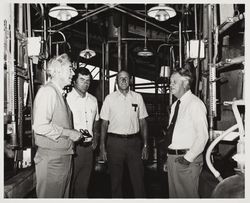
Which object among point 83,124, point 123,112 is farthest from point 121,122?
point 83,124

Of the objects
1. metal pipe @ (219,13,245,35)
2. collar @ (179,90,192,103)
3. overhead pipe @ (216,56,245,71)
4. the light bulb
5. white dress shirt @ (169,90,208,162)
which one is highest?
the light bulb

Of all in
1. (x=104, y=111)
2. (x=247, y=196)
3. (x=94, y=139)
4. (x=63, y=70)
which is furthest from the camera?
(x=104, y=111)

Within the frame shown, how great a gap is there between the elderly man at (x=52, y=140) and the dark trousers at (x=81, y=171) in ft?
2.42

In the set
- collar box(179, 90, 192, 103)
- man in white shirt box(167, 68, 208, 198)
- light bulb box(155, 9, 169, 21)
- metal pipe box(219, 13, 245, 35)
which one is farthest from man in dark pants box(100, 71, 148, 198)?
metal pipe box(219, 13, 245, 35)

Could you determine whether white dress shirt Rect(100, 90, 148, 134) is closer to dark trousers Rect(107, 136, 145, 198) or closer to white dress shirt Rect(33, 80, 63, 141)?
dark trousers Rect(107, 136, 145, 198)

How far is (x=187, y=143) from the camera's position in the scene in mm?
2092

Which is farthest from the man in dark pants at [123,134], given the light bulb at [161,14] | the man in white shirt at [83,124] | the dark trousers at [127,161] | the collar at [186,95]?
the collar at [186,95]

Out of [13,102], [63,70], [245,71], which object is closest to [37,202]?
[13,102]

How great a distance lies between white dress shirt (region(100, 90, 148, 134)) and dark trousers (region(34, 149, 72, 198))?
1108 mm

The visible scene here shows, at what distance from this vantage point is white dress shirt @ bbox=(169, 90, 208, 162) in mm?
2016

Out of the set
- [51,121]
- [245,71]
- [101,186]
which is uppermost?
[245,71]

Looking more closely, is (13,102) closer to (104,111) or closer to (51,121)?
(51,121)

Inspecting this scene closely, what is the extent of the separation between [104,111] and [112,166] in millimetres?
590

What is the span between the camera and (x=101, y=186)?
3586 mm
